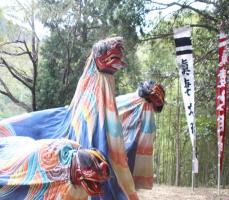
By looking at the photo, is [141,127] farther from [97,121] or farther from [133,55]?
[133,55]

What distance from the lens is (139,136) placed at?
290 centimetres

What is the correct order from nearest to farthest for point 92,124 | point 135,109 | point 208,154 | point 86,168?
point 86,168 < point 92,124 < point 135,109 < point 208,154

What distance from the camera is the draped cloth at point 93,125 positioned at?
2.33 m

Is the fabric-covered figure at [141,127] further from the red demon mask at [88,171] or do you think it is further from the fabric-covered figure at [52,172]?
the red demon mask at [88,171]

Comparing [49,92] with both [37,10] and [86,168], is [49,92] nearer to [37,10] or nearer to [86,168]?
[37,10]

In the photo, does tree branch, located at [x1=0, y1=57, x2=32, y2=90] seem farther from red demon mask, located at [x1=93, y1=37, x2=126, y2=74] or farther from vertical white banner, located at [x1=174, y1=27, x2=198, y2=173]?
red demon mask, located at [x1=93, y1=37, x2=126, y2=74]

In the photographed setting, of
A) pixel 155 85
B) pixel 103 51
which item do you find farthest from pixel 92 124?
pixel 155 85

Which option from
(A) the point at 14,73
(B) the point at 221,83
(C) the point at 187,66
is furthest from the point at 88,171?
(A) the point at 14,73

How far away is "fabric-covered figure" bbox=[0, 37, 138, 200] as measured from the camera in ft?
7.66

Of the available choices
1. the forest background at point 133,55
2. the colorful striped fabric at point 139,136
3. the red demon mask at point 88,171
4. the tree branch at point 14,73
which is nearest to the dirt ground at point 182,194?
the forest background at point 133,55

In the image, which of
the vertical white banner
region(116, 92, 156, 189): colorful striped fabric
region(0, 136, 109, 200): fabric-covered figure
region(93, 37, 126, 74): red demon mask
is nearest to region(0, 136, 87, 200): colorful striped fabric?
region(0, 136, 109, 200): fabric-covered figure

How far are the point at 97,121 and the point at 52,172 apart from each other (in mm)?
1029

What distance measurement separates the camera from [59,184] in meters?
1.42

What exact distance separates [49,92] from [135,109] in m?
4.03
